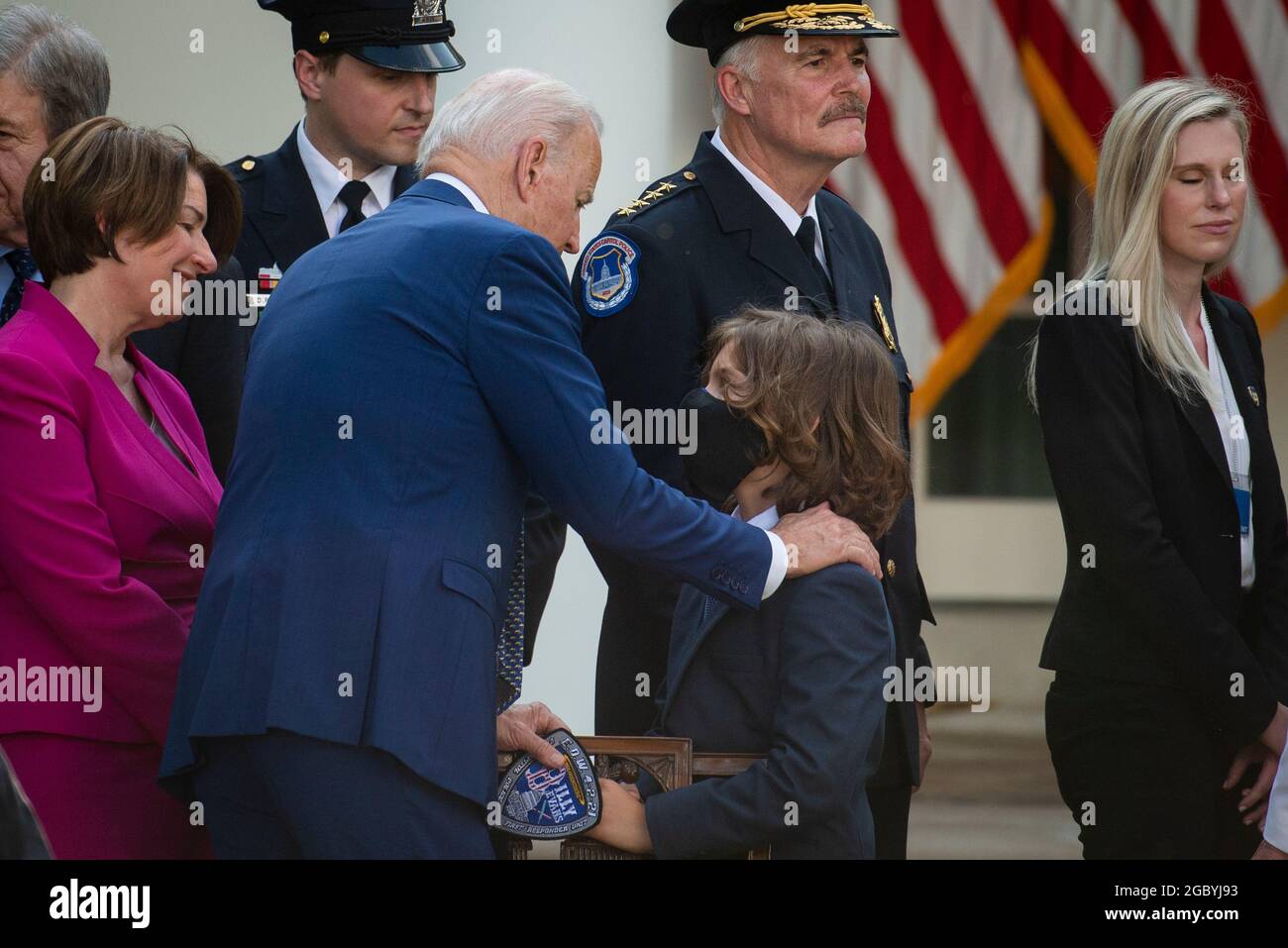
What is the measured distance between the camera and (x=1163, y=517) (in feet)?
8.52

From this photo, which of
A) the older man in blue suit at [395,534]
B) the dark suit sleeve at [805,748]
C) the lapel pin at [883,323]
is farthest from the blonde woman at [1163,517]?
the older man in blue suit at [395,534]

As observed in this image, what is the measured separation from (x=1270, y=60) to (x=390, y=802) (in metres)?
4.20

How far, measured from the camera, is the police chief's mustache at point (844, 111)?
2662mm

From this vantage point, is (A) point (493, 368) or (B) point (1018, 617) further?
(B) point (1018, 617)

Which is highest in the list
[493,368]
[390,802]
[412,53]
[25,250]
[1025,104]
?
[1025,104]

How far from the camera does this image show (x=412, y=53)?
289 centimetres

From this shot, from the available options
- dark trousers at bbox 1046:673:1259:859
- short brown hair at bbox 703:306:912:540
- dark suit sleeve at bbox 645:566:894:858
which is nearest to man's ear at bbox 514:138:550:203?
short brown hair at bbox 703:306:912:540

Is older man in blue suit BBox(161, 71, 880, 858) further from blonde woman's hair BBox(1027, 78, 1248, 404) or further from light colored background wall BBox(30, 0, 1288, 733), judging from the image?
light colored background wall BBox(30, 0, 1288, 733)

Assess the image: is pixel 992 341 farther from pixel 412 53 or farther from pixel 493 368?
pixel 493 368

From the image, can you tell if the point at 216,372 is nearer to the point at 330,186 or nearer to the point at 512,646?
the point at 330,186

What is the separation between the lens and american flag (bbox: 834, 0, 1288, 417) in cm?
519

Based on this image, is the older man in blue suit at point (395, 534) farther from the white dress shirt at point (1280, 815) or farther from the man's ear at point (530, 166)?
the white dress shirt at point (1280, 815)

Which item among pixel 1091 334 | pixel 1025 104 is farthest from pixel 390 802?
pixel 1025 104

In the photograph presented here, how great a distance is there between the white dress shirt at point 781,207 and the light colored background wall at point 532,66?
1373 mm
